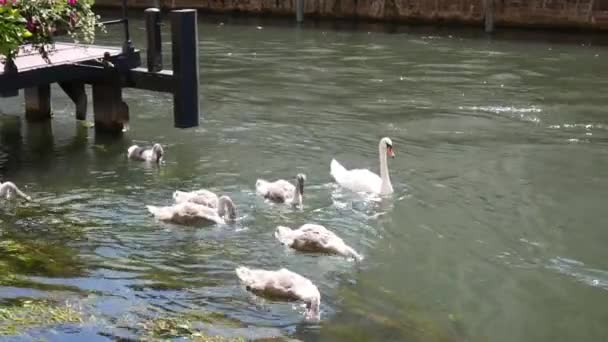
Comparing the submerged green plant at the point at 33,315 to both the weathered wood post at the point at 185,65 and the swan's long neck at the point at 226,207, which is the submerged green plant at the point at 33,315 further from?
the weathered wood post at the point at 185,65

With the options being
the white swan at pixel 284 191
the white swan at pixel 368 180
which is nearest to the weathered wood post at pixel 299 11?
the white swan at pixel 368 180

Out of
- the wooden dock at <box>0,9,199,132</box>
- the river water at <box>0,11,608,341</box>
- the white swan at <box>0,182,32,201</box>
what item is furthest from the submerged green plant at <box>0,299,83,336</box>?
the wooden dock at <box>0,9,199,132</box>

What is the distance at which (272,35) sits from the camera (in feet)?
97.8

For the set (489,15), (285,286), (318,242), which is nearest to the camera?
(285,286)

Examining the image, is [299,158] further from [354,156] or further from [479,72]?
[479,72]

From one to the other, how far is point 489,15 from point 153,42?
1833cm

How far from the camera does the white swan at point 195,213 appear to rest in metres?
10.4

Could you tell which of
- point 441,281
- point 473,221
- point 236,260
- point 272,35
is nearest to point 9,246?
point 236,260

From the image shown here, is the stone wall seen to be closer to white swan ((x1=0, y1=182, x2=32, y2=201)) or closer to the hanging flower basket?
the hanging flower basket

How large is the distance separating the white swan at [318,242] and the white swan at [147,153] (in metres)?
4.01

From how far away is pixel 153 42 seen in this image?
46.7ft

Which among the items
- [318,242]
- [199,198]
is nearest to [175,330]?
[318,242]

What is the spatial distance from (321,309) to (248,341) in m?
1.06

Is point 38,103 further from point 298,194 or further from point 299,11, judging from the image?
point 299,11
